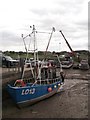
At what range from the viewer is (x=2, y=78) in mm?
16953

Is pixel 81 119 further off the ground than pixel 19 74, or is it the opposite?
pixel 19 74

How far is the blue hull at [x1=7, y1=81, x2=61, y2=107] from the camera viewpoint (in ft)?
49.0

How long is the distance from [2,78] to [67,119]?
6.47 meters

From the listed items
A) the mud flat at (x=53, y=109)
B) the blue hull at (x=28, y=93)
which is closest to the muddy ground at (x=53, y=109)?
the mud flat at (x=53, y=109)

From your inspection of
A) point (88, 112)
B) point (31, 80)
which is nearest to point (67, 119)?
point (88, 112)

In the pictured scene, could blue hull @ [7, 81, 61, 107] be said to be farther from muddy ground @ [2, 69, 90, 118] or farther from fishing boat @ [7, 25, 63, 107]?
muddy ground @ [2, 69, 90, 118]

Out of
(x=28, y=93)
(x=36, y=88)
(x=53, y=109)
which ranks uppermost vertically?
(x=36, y=88)

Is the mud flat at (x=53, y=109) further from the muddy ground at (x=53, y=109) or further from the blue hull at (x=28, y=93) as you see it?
the blue hull at (x=28, y=93)

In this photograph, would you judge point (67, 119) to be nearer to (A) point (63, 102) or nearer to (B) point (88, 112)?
(B) point (88, 112)

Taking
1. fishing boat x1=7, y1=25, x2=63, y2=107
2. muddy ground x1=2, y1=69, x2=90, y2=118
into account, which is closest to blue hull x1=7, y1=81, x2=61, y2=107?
fishing boat x1=7, y1=25, x2=63, y2=107

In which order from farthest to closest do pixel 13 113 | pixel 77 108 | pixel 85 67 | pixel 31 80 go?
pixel 85 67, pixel 31 80, pixel 77 108, pixel 13 113

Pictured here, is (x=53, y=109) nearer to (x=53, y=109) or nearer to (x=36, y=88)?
(x=53, y=109)

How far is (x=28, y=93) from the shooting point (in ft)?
51.4

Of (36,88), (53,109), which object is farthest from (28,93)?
(53,109)
